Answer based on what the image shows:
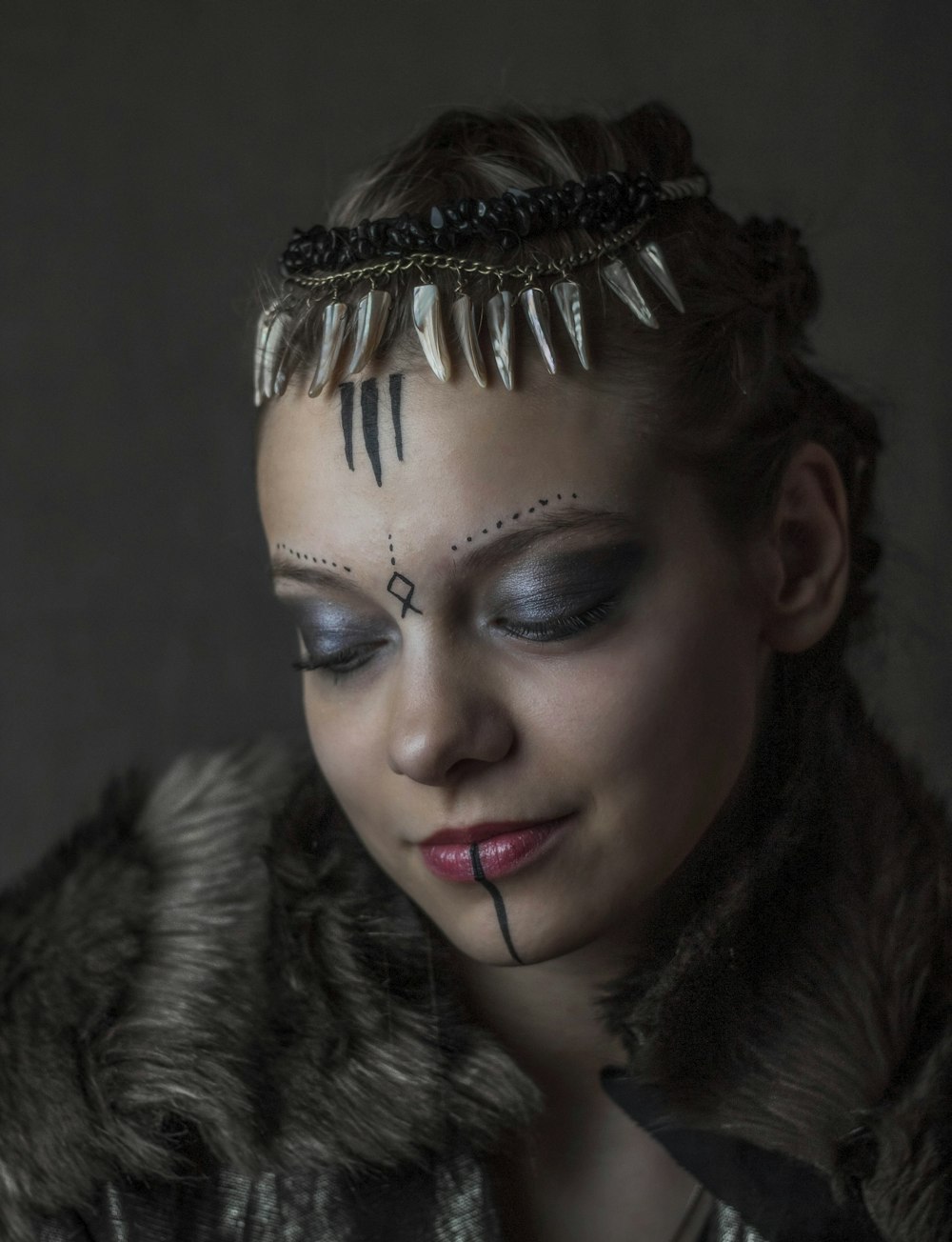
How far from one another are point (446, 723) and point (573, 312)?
13.5 inches

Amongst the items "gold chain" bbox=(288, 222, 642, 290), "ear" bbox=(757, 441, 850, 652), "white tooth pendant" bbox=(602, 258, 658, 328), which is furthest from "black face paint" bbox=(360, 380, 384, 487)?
"ear" bbox=(757, 441, 850, 652)

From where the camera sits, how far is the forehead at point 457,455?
3.56ft

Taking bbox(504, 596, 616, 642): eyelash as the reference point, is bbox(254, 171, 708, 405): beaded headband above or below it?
above

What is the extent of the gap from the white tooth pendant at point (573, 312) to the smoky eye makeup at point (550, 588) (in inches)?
6.2

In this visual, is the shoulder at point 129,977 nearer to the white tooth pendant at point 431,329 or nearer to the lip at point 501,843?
the lip at point 501,843

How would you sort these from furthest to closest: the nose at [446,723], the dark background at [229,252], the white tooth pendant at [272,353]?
the dark background at [229,252] → the white tooth pendant at [272,353] → the nose at [446,723]

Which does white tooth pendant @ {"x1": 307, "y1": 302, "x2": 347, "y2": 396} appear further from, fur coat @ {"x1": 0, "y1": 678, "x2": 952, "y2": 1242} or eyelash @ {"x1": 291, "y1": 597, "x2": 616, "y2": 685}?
fur coat @ {"x1": 0, "y1": 678, "x2": 952, "y2": 1242}

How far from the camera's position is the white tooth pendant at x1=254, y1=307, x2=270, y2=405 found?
1.25 m

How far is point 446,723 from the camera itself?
42.0 inches

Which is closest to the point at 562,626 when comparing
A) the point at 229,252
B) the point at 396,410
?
the point at 396,410

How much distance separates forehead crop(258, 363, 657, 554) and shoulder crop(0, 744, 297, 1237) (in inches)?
13.8

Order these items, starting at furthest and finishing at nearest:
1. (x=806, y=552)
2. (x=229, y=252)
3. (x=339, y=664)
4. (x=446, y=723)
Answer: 1. (x=229, y=252)
2. (x=806, y=552)
3. (x=339, y=664)
4. (x=446, y=723)

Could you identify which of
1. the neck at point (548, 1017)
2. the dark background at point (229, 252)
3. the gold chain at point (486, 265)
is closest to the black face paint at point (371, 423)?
the gold chain at point (486, 265)

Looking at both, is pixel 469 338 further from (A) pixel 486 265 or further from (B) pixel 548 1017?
(B) pixel 548 1017
